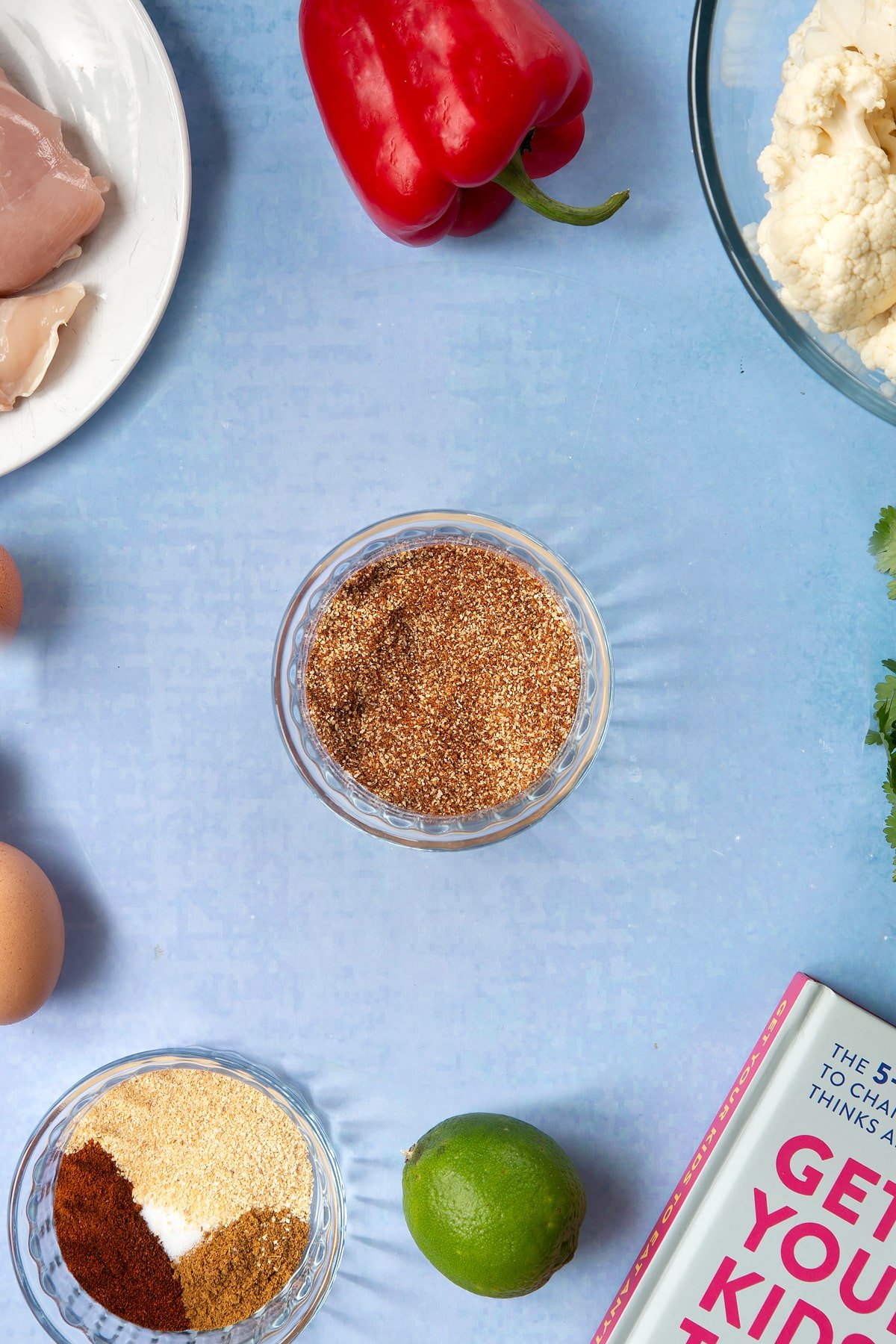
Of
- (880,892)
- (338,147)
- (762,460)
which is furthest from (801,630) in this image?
(338,147)

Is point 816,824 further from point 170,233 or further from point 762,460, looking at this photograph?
point 170,233

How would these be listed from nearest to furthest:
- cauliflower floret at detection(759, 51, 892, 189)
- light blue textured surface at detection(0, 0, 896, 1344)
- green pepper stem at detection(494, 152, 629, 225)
Result: 1. cauliflower floret at detection(759, 51, 892, 189)
2. green pepper stem at detection(494, 152, 629, 225)
3. light blue textured surface at detection(0, 0, 896, 1344)

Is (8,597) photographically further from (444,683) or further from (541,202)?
(541,202)

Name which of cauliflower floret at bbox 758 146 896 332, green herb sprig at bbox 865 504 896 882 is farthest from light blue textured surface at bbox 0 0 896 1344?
cauliflower floret at bbox 758 146 896 332

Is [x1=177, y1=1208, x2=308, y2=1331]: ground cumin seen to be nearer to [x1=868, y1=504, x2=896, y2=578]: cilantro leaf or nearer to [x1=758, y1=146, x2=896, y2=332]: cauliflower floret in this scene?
[x1=868, y1=504, x2=896, y2=578]: cilantro leaf

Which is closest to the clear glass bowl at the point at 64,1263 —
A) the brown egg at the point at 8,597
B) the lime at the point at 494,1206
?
the lime at the point at 494,1206

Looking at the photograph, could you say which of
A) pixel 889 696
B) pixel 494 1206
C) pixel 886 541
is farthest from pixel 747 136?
pixel 494 1206
